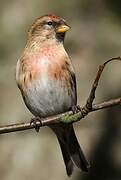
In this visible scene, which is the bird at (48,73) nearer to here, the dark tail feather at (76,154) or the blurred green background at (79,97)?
the dark tail feather at (76,154)

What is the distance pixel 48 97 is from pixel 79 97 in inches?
105

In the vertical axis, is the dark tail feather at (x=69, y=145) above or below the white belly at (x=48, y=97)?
below

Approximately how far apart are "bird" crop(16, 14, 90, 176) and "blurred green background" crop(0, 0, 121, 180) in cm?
244

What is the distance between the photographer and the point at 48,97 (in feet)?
21.8

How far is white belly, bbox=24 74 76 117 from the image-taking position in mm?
6594

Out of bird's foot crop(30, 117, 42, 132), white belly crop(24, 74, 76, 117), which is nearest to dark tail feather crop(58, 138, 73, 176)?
white belly crop(24, 74, 76, 117)

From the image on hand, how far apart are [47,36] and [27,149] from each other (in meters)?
2.90

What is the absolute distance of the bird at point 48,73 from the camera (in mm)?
6590

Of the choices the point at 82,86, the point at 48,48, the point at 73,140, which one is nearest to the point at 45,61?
the point at 48,48

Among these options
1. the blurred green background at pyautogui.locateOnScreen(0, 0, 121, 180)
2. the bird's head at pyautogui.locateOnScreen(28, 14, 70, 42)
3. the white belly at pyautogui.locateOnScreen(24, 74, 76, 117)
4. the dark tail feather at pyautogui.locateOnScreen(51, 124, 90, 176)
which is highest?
the bird's head at pyautogui.locateOnScreen(28, 14, 70, 42)

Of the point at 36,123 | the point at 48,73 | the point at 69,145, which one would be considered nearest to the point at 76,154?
the point at 69,145

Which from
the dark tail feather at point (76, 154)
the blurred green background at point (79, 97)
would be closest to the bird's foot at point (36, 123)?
the dark tail feather at point (76, 154)

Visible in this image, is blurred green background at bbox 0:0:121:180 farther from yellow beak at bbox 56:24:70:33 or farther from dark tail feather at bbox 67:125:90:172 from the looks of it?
yellow beak at bbox 56:24:70:33

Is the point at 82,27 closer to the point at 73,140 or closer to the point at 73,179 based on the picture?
the point at 73,179
